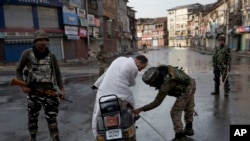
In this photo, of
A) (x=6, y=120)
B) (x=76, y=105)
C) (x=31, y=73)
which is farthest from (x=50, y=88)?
(x=76, y=105)

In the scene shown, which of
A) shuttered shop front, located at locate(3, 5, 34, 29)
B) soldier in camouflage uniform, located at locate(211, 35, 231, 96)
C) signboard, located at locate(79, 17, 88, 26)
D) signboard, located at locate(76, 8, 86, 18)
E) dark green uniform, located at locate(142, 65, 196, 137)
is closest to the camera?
dark green uniform, located at locate(142, 65, 196, 137)

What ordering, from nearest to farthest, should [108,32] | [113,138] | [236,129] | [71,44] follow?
1. [113,138]
2. [236,129]
3. [71,44]
4. [108,32]

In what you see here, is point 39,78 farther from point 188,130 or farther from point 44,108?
point 188,130

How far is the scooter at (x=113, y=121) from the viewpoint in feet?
12.1

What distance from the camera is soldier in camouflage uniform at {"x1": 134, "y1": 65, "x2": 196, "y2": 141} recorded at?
170 inches

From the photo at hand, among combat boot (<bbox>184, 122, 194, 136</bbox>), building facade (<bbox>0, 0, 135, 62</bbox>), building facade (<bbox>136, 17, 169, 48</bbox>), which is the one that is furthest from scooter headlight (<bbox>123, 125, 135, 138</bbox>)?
building facade (<bbox>136, 17, 169, 48</bbox>)

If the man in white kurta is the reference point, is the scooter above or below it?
below

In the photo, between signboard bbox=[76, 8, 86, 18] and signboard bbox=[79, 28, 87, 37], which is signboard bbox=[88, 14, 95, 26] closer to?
signboard bbox=[76, 8, 86, 18]

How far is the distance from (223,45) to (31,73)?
6274mm

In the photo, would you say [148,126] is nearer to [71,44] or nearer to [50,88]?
[50,88]

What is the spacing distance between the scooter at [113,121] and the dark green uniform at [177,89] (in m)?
0.55

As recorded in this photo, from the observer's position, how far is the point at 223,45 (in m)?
9.44

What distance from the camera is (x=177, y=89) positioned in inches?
199

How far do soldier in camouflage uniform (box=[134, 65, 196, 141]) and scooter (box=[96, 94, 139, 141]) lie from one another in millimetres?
370
